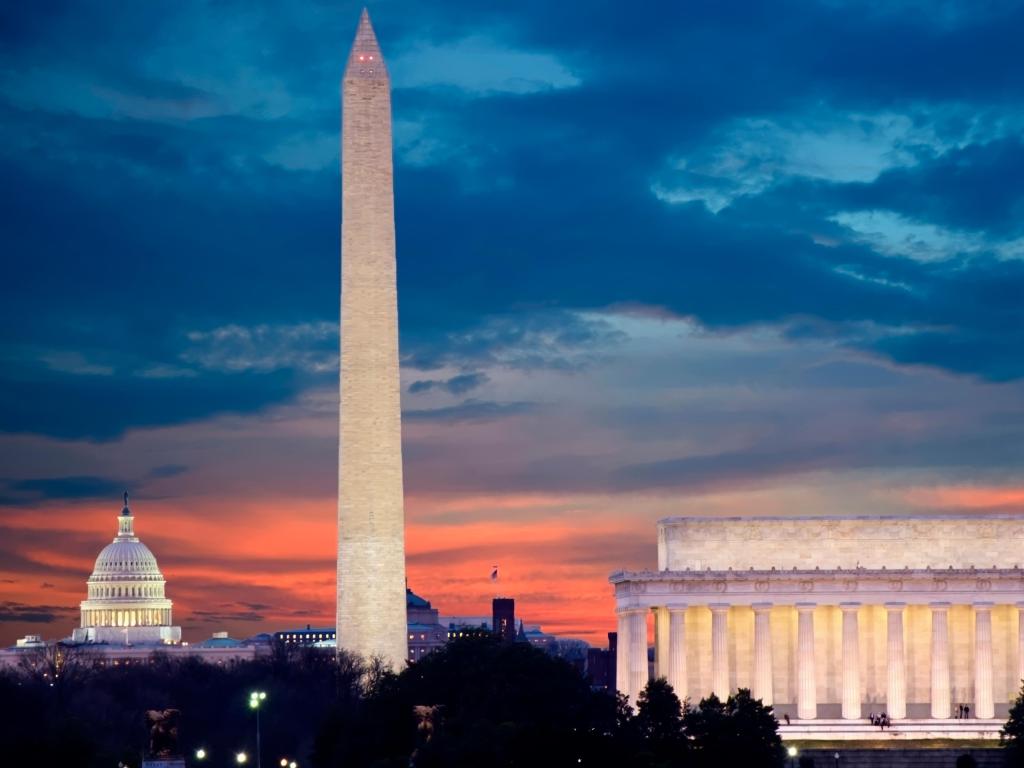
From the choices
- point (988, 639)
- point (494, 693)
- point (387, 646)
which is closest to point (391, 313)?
point (387, 646)

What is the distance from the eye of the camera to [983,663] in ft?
A: 447

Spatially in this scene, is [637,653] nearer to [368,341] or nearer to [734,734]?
[368,341]

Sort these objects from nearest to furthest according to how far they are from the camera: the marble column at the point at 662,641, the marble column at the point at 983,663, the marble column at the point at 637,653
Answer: the marble column at the point at 983,663
the marble column at the point at 637,653
the marble column at the point at 662,641

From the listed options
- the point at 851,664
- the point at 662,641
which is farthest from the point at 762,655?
the point at 662,641

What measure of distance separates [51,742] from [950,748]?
1682 inches

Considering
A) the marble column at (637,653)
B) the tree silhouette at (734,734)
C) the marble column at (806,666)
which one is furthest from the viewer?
the marble column at (637,653)

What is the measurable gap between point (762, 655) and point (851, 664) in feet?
15.2

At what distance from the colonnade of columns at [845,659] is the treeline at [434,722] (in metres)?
9.32

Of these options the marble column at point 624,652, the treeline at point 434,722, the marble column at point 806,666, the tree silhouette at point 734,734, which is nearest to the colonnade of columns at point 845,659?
the marble column at point 806,666

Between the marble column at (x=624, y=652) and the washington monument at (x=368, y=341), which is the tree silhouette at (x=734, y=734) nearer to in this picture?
the marble column at (x=624, y=652)

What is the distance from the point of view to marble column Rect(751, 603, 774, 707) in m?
136

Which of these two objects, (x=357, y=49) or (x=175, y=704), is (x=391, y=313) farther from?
(x=175, y=704)

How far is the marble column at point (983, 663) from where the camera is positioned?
13588cm

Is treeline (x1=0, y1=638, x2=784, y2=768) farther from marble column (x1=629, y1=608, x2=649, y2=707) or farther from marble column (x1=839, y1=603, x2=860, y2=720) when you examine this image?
marble column (x1=839, y1=603, x2=860, y2=720)
